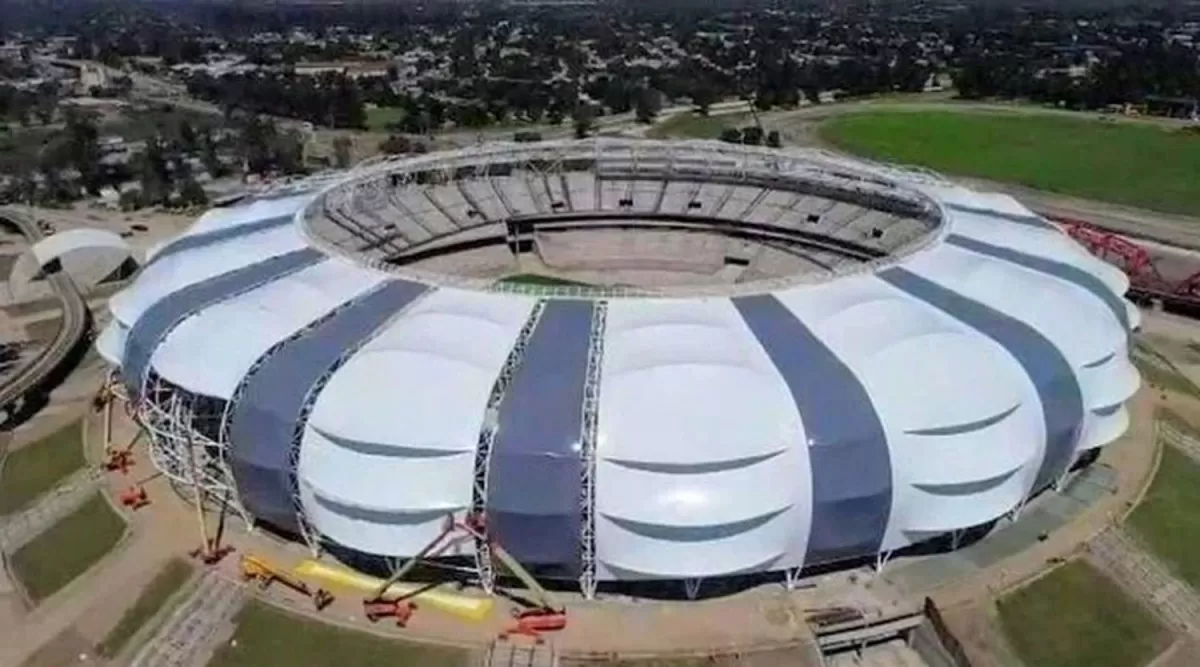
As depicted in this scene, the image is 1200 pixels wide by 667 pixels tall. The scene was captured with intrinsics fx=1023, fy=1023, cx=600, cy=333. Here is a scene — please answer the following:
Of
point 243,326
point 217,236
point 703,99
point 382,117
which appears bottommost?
point 382,117

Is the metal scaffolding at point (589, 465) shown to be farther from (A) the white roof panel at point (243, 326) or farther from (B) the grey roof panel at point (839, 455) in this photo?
(A) the white roof panel at point (243, 326)

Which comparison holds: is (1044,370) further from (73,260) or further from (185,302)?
(73,260)

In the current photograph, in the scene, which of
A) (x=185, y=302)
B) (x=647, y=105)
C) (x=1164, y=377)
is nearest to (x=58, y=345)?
(x=185, y=302)

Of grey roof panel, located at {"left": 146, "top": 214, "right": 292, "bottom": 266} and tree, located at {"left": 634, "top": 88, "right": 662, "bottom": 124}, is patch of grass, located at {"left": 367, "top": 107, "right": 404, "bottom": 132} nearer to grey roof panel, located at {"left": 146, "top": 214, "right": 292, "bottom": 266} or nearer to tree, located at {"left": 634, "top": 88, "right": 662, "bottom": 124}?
tree, located at {"left": 634, "top": 88, "right": 662, "bottom": 124}

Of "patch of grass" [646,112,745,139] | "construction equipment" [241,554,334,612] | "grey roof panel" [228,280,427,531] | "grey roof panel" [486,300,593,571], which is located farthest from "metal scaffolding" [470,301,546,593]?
"patch of grass" [646,112,745,139]

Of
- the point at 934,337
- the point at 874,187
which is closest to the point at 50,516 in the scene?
the point at 934,337

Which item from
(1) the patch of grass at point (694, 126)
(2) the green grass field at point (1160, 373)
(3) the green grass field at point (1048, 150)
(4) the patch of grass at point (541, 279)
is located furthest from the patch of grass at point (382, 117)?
(2) the green grass field at point (1160, 373)
